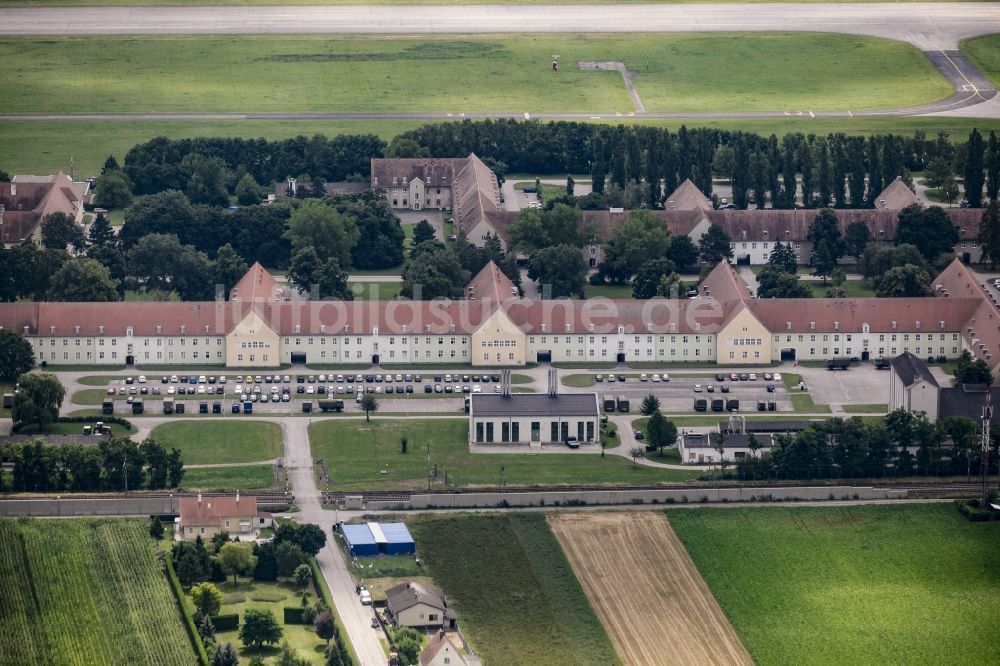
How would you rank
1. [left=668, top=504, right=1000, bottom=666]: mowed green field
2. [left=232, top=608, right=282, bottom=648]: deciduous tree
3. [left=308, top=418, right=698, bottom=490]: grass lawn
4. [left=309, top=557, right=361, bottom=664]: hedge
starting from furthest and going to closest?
1. [left=308, top=418, right=698, bottom=490]: grass lawn
2. [left=668, top=504, right=1000, bottom=666]: mowed green field
3. [left=232, top=608, right=282, bottom=648]: deciduous tree
4. [left=309, top=557, right=361, bottom=664]: hedge

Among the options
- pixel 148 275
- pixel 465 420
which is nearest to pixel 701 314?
pixel 465 420

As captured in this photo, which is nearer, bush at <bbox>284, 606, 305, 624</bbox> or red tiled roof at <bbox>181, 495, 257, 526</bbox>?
bush at <bbox>284, 606, 305, 624</bbox>

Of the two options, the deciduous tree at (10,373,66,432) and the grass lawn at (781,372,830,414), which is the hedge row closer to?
the grass lawn at (781,372,830,414)

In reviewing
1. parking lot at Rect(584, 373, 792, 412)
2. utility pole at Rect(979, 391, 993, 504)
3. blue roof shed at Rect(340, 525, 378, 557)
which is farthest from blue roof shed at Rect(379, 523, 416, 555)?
utility pole at Rect(979, 391, 993, 504)

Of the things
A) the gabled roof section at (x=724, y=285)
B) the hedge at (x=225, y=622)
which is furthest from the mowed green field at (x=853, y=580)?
the gabled roof section at (x=724, y=285)

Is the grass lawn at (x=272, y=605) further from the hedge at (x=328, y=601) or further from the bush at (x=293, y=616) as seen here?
the hedge at (x=328, y=601)

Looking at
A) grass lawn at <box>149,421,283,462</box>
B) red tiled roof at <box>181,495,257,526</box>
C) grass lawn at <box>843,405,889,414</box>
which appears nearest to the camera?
red tiled roof at <box>181,495,257,526</box>

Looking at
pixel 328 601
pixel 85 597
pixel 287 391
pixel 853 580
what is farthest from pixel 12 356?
pixel 853 580
